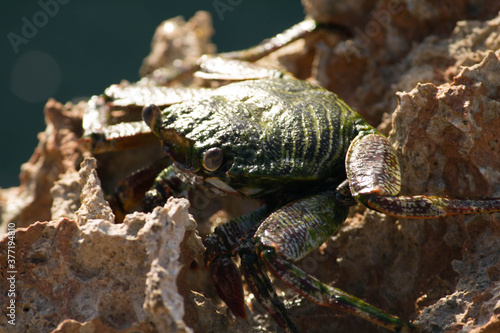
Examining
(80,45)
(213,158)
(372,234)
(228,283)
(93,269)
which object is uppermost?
(80,45)

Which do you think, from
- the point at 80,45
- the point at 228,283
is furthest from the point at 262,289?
the point at 80,45

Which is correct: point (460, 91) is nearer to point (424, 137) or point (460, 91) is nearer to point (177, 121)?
point (424, 137)

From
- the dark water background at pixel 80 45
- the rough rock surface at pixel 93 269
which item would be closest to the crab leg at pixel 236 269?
the rough rock surface at pixel 93 269

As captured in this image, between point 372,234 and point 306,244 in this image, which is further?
point 372,234

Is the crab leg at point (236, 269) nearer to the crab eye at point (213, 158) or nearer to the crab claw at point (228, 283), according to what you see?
the crab claw at point (228, 283)

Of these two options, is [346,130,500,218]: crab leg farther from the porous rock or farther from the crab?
the porous rock

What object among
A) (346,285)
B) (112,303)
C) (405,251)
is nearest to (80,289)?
(112,303)

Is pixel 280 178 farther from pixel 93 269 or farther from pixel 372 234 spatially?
pixel 93 269
